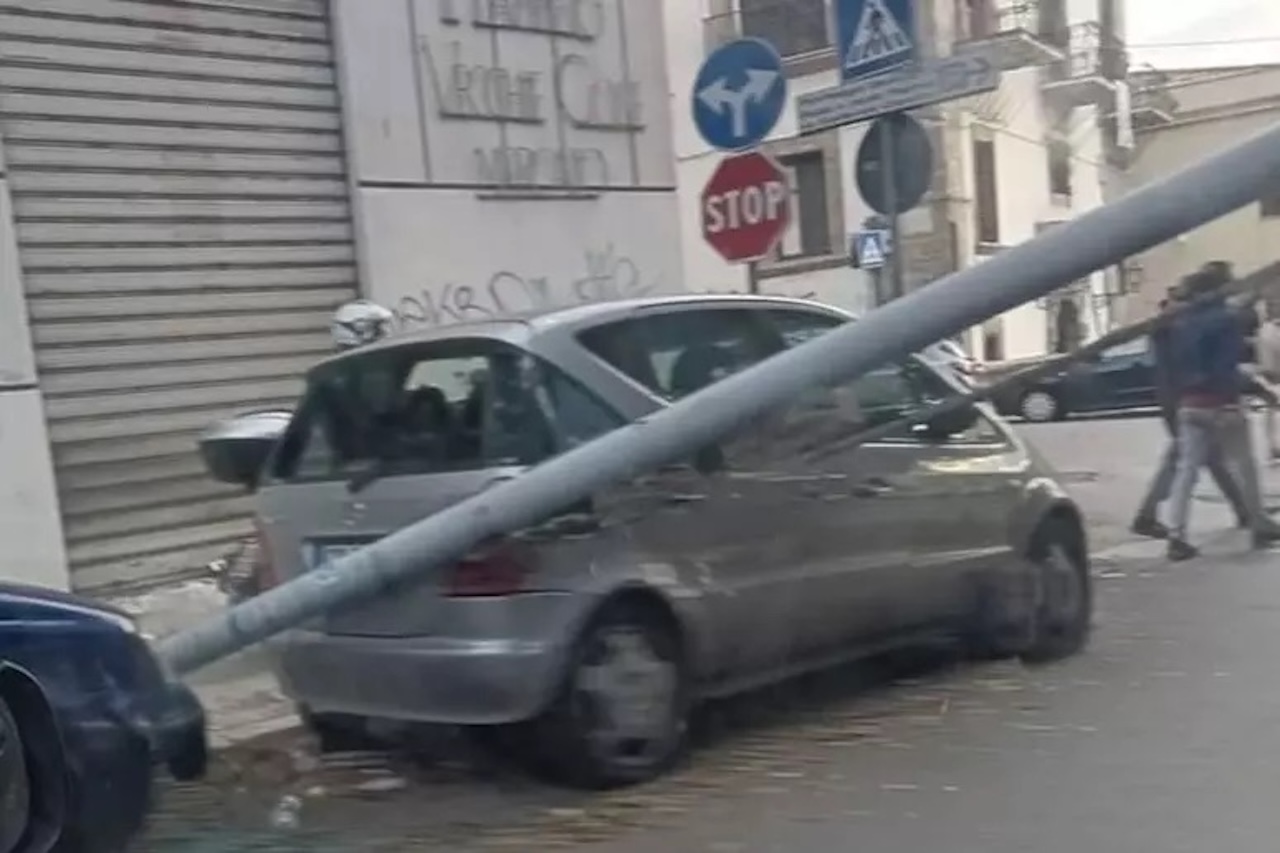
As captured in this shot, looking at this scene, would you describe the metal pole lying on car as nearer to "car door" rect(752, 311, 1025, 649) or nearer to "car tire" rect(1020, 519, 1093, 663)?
"car door" rect(752, 311, 1025, 649)

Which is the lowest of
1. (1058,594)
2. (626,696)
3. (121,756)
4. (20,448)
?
(1058,594)

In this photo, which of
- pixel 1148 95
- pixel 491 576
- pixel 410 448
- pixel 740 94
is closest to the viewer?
pixel 491 576

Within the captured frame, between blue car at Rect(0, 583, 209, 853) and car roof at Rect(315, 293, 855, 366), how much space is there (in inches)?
73.5

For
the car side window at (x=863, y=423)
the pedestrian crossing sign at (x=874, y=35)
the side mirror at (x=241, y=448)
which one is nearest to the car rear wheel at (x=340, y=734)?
the side mirror at (x=241, y=448)

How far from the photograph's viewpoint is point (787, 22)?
2752 cm

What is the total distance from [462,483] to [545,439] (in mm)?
299

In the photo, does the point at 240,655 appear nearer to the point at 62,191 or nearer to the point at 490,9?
the point at 62,191

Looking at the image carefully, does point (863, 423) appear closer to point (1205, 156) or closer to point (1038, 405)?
point (1038, 405)

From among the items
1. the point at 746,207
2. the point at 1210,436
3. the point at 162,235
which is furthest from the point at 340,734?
the point at 1210,436

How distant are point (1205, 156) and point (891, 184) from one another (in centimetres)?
633

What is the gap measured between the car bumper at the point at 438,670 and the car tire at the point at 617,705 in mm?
121

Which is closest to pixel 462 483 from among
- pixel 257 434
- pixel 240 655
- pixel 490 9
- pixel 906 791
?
pixel 240 655

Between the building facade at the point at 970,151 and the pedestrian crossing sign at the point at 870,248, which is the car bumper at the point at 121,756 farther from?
the pedestrian crossing sign at the point at 870,248

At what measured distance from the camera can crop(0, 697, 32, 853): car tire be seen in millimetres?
3482
